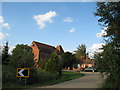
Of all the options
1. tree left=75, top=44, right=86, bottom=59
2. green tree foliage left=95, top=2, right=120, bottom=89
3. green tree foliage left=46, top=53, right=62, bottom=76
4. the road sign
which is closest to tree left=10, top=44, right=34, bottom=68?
the road sign

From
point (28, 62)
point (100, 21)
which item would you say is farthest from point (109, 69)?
point (28, 62)

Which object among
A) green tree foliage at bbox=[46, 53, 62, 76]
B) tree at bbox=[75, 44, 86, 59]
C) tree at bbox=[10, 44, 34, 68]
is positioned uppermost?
tree at bbox=[75, 44, 86, 59]

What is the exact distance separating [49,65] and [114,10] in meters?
11.8

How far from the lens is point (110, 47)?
9.24 meters

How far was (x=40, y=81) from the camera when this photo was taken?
44.4ft

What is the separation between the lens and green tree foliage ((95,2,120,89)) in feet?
28.2

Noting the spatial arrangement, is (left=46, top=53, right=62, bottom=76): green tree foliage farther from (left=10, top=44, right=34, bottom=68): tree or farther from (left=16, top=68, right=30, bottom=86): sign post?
(left=16, top=68, right=30, bottom=86): sign post

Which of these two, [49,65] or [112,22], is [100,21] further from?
[49,65]

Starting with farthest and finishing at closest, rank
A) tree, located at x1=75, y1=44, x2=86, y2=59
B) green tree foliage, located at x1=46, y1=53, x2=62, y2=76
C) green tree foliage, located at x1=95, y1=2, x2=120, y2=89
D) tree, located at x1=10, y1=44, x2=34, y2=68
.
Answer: tree, located at x1=75, y1=44, x2=86, y2=59
green tree foliage, located at x1=46, y1=53, x2=62, y2=76
tree, located at x1=10, y1=44, x2=34, y2=68
green tree foliage, located at x1=95, y1=2, x2=120, y2=89

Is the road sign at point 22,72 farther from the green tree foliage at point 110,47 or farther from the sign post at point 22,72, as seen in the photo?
the green tree foliage at point 110,47

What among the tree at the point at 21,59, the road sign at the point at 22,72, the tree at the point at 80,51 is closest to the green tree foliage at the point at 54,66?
the tree at the point at 21,59

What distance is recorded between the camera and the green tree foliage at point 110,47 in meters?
8.61

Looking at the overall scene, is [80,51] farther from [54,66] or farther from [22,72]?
[22,72]

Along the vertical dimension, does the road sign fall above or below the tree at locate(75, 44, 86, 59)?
below
